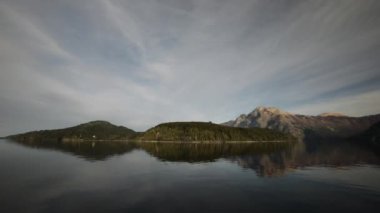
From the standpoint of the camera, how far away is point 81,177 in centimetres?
7131

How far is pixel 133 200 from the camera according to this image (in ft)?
150

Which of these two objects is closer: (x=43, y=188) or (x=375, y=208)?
(x=375, y=208)

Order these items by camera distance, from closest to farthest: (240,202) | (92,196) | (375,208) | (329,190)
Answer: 1. (375,208)
2. (240,202)
3. (92,196)
4. (329,190)

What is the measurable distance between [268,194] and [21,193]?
53557 millimetres

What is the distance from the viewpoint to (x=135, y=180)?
223ft

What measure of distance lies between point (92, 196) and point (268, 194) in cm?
3800

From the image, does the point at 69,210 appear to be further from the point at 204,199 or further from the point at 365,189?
the point at 365,189

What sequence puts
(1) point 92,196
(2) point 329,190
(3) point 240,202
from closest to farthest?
(3) point 240,202
(1) point 92,196
(2) point 329,190

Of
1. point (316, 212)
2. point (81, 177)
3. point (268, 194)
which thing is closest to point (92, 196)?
point (81, 177)

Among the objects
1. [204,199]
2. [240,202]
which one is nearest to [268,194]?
[240,202]

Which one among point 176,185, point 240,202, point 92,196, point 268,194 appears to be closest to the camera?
point 240,202

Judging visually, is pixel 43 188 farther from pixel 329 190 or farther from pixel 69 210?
pixel 329 190

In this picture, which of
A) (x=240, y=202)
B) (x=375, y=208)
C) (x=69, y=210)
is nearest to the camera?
(x=69, y=210)

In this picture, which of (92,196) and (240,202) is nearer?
(240,202)
